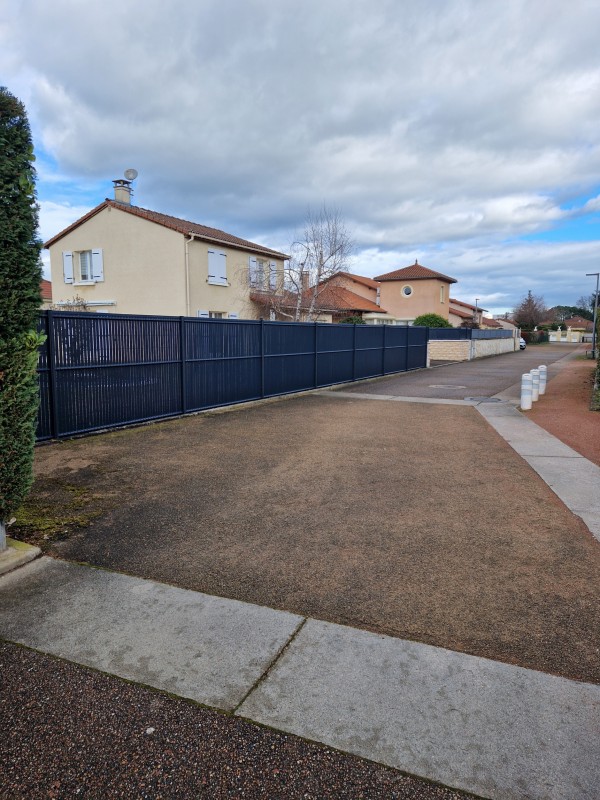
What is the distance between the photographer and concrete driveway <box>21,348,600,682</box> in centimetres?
331

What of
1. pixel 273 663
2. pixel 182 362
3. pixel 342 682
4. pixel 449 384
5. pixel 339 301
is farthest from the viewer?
pixel 339 301

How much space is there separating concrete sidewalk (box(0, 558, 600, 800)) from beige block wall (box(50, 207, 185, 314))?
2287 cm

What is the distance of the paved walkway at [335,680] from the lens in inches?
A: 86.5

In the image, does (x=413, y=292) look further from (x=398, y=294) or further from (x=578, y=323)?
(x=578, y=323)

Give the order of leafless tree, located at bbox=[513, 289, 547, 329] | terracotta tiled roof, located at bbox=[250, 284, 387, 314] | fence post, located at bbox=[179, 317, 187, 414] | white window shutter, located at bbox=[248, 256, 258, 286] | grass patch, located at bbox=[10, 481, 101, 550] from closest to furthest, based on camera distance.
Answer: grass patch, located at bbox=[10, 481, 101, 550]
fence post, located at bbox=[179, 317, 187, 414]
white window shutter, located at bbox=[248, 256, 258, 286]
terracotta tiled roof, located at bbox=[250, 284, 387, 314]
leafless tree, located at bbox=[513, 289, 547, 329]

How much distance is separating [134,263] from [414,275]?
96.4 feet

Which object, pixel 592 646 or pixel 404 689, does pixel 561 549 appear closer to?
pixel 592 646

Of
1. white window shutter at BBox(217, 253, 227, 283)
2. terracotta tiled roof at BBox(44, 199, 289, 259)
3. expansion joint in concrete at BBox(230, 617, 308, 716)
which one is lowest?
expansion joint in concrete at BBox(230, 617, 308, 716)

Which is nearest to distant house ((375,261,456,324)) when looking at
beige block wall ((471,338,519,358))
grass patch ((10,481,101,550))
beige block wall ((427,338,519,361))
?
beige block wall ((471,338,519,358))

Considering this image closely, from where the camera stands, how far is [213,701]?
2518mm

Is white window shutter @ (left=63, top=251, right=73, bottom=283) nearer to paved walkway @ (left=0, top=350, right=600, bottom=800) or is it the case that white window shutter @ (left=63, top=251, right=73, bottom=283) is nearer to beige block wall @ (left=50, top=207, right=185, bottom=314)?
beige block wall @ (left=50, top=207, right=185, bottom=314)

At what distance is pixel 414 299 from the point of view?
4853 cm

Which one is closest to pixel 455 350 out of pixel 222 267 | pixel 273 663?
pixel 222 267

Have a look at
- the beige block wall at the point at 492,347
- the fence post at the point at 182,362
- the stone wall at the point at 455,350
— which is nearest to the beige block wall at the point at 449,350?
the stone wall at the point at 455,350
